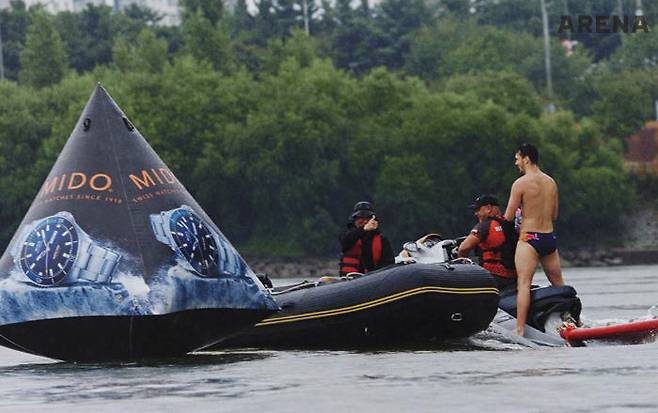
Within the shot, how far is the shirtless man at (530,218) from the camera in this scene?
18.8m

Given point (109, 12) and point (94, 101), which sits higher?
point (109, 12)

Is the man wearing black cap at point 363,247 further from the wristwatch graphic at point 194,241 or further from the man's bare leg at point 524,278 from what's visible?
the wristwatch graphic at point 194,241

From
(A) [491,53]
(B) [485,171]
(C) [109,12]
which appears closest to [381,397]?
(B) [485,171]

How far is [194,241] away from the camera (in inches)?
696

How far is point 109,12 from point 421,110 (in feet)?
166

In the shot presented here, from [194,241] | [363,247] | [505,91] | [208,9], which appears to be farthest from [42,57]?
[194,241]

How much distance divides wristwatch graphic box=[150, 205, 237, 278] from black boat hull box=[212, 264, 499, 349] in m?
1.30

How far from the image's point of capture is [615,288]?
41.3 meters

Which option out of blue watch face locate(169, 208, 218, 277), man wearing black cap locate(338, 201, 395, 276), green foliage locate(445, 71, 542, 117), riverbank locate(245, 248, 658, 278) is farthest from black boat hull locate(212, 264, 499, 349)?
green foliage locate(445, 71, 542, 117)

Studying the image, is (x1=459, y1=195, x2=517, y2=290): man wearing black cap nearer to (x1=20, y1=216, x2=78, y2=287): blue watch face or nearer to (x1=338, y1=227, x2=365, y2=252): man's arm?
(x1=338, y1=227, x2=365, y2=252): man's arm

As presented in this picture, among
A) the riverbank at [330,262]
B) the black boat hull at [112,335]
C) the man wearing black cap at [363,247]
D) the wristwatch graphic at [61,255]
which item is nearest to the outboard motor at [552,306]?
the man wearing black cap at [363,247]

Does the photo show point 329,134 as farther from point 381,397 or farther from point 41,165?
point 381,397

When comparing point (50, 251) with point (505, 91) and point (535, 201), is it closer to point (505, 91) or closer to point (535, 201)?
point (535, 201)

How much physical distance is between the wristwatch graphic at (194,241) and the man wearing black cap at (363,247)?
6.55ft
